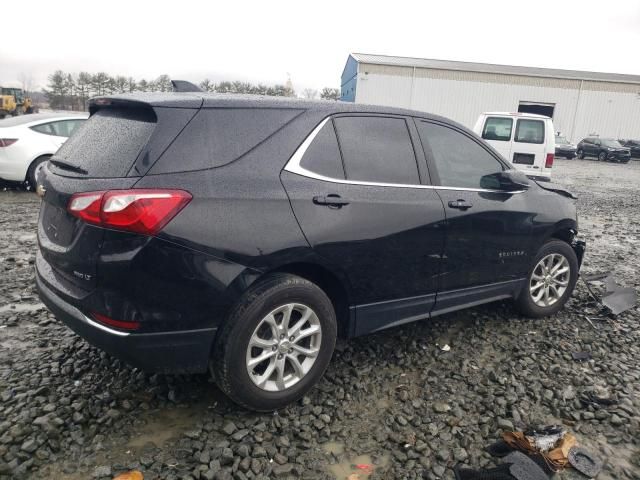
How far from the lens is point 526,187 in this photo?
3971 millimetres

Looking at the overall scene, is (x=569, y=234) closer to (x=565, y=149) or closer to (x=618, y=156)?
(x=565, y=149)

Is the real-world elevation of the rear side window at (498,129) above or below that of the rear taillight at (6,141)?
above

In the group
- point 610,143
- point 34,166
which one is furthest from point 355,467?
point 610,143

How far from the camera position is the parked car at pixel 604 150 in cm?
3026

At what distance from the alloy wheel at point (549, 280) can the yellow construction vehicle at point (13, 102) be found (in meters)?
37.7

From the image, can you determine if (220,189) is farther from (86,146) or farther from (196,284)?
(86,146)

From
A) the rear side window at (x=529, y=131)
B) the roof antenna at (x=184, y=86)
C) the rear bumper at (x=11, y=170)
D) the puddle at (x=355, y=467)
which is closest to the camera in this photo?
the puddle at (x=355, y=467)

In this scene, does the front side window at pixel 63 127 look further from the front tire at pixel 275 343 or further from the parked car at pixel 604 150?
the parked car at pixel 604 150

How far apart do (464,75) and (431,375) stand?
38.2m

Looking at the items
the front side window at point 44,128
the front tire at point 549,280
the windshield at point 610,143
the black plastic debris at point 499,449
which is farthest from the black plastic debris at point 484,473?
the windshield at point 610,143

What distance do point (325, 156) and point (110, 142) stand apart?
3.96 ft

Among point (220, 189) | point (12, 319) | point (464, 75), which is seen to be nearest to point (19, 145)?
point (12, 319)

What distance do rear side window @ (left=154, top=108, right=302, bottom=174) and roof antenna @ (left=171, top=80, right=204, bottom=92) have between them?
0.64 meters

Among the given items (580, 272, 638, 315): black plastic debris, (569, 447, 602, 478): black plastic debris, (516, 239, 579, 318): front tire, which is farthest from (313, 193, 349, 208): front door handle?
(580, 272, 638, 315): black plastic debris
